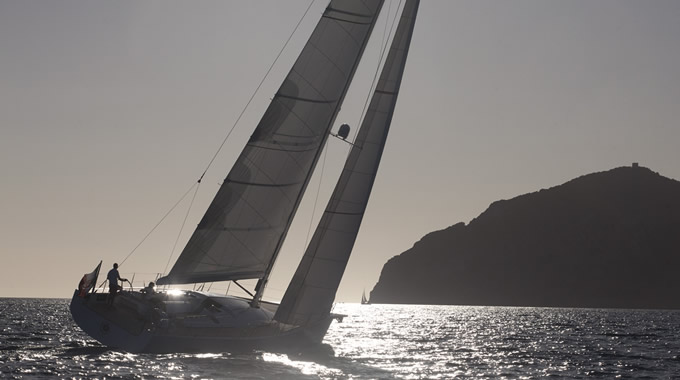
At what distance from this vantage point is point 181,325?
2800 cm

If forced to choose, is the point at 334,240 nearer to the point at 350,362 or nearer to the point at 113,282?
the point at 350,362

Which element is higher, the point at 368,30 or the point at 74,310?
the point at 368,30

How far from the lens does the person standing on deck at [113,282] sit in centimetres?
2934

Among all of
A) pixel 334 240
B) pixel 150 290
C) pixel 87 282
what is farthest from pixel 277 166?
pixel 87 282

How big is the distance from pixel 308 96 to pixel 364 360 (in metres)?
10.4

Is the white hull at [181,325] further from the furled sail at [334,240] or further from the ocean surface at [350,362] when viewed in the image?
the furled sail at [334,240]

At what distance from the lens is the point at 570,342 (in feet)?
165

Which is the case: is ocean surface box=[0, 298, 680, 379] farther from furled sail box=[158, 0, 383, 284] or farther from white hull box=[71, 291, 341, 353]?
furled sail box=[158, 0, 383, 284]

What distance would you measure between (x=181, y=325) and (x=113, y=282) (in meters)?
3.66

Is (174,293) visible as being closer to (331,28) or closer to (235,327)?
(235,327)

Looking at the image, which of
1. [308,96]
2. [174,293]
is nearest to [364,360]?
[174,293]

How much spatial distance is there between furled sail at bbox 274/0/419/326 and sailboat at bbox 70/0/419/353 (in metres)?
0.04

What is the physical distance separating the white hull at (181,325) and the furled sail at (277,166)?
1.17m

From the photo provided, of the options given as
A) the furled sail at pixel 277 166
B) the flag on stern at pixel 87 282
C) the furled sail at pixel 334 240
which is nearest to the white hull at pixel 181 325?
the flag on stern at pixel 87 282
